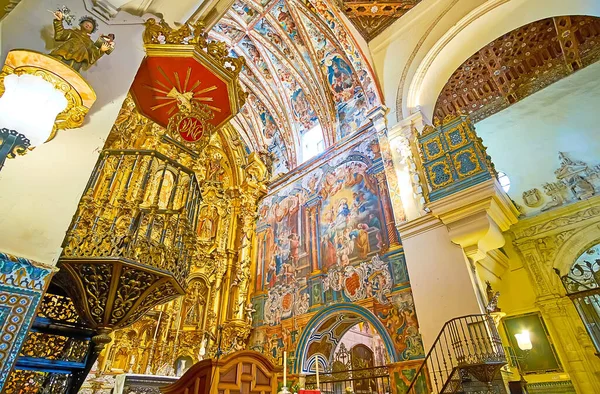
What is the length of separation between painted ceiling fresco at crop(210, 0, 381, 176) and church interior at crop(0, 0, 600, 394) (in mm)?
73

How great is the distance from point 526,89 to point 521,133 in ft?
4.68

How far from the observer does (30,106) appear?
8.30ft

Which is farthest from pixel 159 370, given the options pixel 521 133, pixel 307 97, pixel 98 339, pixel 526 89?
pixel 526 89

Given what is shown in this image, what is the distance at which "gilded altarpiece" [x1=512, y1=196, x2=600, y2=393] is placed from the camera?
737 cm

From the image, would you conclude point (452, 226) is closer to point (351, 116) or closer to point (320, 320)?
point (320, 320)

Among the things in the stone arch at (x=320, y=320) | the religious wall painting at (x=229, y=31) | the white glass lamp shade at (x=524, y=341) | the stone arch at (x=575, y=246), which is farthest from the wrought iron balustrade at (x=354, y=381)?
the religious wall painting at (x=229, y=31)

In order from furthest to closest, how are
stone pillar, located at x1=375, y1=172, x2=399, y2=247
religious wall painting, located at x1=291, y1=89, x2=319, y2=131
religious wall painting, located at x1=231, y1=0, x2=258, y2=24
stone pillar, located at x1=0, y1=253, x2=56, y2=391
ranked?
religious wall painting, located at x1=291, y1=89, x2=319, y2=131 → religious wall painting, located at x1=231, y1=0, x2=258, y2=24 → stone pillar, located at x1=375, y1=172, x2=399, y2=247 → stone pillar, located at x1=0, y1=253, x2=56, y2=391

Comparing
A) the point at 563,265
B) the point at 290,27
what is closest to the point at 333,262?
the point at 563,265

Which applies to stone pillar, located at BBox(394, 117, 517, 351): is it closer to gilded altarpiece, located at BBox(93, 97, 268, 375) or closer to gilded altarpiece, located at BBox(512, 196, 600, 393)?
gilded altarpiece, located at BBox(512, 196, 600, 393)

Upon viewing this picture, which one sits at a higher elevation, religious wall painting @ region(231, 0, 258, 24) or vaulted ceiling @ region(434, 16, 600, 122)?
religious wall painting @ region(231, 0, 258, 24)

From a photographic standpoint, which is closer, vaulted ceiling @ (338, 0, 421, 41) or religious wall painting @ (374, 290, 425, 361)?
religious wall painting @ (374, 290, 425, 361)

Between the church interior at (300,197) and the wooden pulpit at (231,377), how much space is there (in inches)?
1.0

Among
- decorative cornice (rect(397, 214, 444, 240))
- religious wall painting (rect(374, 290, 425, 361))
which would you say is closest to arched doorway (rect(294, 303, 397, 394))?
religious wall painting (rect(374, 290, 425, 361))

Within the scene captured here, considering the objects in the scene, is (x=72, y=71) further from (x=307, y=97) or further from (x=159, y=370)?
(x=307, y=97)
